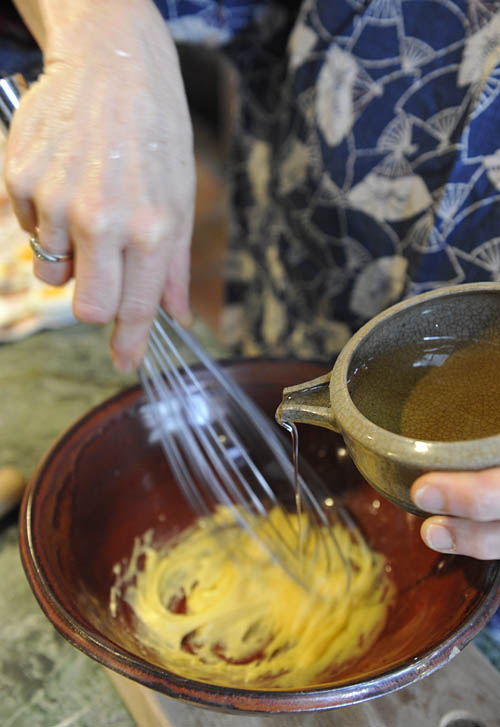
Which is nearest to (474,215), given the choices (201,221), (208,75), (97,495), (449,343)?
(449,343)

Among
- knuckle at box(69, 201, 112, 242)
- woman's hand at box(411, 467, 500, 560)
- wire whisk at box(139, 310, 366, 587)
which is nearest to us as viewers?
woman's hand at box(411, 467, 500, 560)

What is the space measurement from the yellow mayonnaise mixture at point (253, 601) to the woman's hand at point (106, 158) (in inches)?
8.4

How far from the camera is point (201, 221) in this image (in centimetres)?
217

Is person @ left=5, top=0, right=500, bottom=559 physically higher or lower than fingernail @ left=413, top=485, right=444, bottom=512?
higher

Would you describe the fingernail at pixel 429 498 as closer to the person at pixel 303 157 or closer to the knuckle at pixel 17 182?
the person at pixel 303 157

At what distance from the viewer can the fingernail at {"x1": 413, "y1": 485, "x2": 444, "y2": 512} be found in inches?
12.8

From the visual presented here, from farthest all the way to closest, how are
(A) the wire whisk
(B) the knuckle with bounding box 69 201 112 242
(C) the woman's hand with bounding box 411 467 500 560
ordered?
1. (A) the wire whisk
2. (B) the knuckle with bounding box 69 201 112 242
3. (C) the woman's hand with bounding box 411 467 500 560

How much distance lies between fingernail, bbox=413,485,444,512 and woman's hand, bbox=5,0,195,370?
24 centimetres

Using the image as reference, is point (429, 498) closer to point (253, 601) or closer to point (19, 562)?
point (253, 601)

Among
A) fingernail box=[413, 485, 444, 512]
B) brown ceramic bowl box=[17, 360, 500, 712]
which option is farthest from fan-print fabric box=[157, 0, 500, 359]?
fingernail box=[413, 485, 444, 512]

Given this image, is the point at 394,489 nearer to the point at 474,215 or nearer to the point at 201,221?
the point at 474,215

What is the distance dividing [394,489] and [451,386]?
0.08 metres

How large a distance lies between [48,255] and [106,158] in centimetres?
8

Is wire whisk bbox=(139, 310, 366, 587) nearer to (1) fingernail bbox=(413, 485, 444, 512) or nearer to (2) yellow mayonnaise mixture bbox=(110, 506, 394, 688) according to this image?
(2) yellow mayonnaise mixture bbox=(110, 506, 394, 688)
